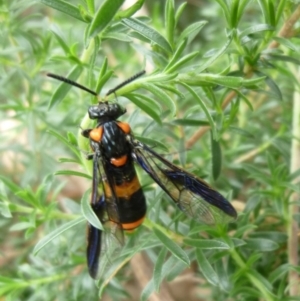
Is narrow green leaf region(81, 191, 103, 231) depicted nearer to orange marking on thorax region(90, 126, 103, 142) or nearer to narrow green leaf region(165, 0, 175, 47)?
orange marking on thorax region(90, 126, 103, 142)

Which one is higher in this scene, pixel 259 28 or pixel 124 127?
pixel 259 28

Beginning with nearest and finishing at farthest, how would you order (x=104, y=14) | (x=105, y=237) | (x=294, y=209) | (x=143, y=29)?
(x=104, y=14)
(x=143, y=29)
(x=105, y=237)
(x=294, y=209)

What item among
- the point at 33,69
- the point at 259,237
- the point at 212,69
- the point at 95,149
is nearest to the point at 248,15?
the point at 212,69

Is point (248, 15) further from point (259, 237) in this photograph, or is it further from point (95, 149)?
point (95, 149)

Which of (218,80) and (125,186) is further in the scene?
(125,186)

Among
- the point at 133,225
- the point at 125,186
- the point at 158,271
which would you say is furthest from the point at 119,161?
the point at 158,271

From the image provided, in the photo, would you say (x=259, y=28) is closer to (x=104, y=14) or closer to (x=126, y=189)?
(x=104, y=14)

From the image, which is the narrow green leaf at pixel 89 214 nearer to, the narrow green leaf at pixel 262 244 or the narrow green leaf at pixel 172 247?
the narrow green leaf at pixel 172 247

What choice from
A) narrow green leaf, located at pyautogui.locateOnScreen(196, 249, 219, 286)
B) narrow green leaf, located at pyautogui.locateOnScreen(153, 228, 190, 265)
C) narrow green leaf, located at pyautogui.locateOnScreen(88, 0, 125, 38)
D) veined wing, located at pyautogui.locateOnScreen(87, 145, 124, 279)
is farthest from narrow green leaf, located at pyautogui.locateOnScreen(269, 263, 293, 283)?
narrow green leaf, located at pyautogui.locateOnScreen(88, 0, 125, 38)
